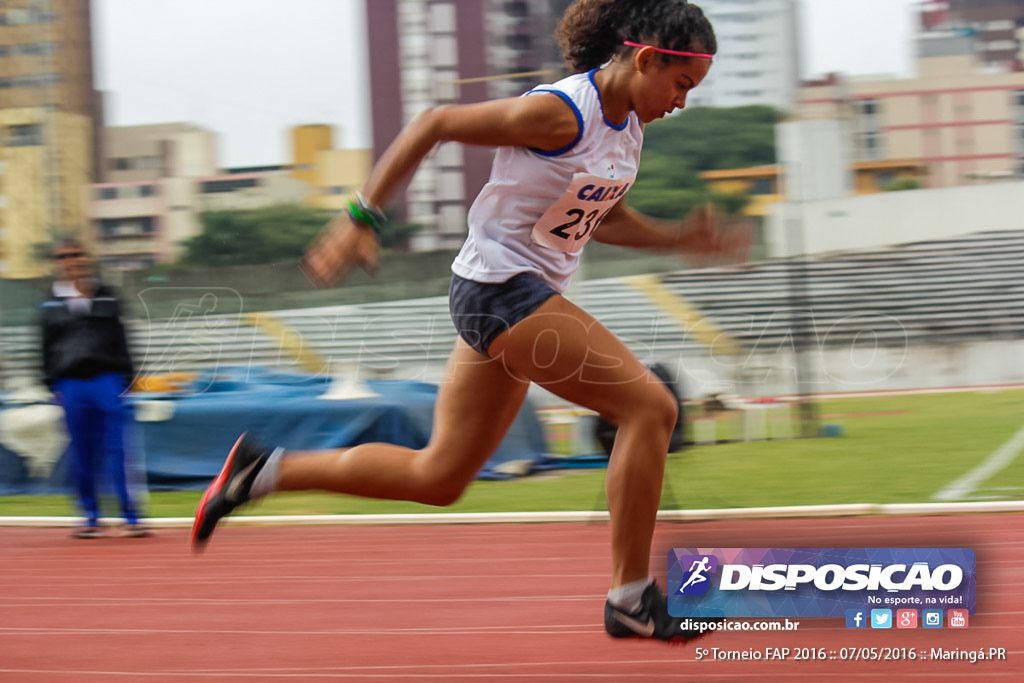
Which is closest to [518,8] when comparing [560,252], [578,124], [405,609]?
[405,609]

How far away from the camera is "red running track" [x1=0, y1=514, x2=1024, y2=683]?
291 centimetres

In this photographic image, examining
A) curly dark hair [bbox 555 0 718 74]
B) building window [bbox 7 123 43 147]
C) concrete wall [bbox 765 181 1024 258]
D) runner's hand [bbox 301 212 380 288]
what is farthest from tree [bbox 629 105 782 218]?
runner's hand [bbox 301 212 380 288]

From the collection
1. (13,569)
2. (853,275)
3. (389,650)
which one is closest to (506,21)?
(853,275)

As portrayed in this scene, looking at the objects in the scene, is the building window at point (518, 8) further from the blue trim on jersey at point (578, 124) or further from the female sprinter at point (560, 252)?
the blue trim on jersey at point (578, 124)

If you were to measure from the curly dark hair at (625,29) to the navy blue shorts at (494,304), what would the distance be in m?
0.57

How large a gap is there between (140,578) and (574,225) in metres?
2.74

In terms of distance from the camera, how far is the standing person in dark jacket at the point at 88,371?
594 centimetres

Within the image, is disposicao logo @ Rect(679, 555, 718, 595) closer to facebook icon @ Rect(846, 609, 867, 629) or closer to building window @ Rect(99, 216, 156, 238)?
facebook icon @ Rect(846, 609, 867, 629)

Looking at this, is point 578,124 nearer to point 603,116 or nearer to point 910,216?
point 603,116

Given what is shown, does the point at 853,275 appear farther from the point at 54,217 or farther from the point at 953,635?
the point at 953,635

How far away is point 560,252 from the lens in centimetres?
277

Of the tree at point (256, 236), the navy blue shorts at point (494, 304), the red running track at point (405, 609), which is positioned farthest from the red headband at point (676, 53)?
the tree at point (256, 236)

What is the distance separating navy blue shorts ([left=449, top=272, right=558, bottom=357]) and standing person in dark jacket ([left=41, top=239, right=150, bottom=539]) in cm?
371

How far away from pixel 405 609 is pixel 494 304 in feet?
4.95
